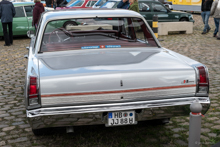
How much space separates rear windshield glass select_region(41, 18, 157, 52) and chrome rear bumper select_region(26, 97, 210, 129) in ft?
4.21

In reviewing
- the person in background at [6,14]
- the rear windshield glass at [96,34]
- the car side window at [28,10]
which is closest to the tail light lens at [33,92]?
the rear windshield glass at [96,34]

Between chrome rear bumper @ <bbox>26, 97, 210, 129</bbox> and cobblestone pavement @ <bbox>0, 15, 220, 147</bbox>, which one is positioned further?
cobblestone pavement @ <bbox>0, 15, 220, 147</bbox>

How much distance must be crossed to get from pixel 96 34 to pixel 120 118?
1.74 metres

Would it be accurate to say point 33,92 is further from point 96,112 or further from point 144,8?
point 144,8

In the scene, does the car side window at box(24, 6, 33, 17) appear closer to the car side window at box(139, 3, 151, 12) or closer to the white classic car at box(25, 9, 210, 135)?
the car side window at box(139, 3, 151, 12)

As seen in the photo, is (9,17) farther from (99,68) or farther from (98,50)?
(99,68)

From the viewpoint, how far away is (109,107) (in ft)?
11.2

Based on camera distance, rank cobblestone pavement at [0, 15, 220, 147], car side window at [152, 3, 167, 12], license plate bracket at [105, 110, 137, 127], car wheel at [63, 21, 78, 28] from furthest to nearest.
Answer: car side window at [152, 3, 167, 12], car wheel at [63, 21, 78, 28], cobblestone pavement at [0, 15, 220, 147], license plate bracket at [105, 110, 137, 127]

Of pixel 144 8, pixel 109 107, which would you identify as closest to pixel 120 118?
pixel 109 107

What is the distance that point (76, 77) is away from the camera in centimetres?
336

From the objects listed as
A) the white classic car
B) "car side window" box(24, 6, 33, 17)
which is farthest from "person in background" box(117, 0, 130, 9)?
the white classic car

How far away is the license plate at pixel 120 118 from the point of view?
11.4ft

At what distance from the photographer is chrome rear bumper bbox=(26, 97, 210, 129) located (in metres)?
3.33

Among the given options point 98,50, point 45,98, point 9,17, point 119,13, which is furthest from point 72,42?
point 9,17
